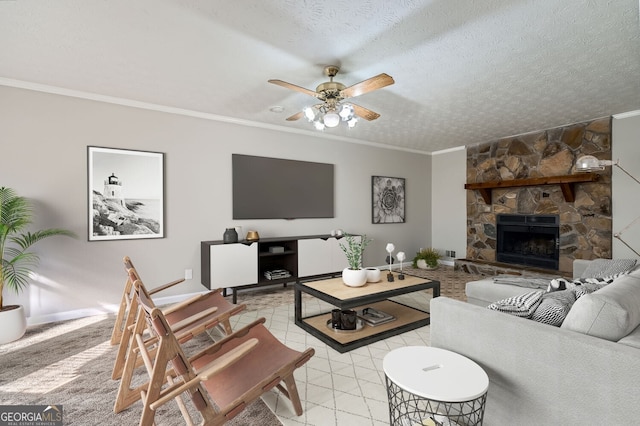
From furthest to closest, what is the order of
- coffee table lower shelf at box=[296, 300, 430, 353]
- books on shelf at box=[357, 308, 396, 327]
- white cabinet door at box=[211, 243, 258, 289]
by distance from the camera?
white cabinet door at box=[211, 243, 258, 289]
books on shelf at box=[357, 308, 396, 327]
coffee table lower shelf at box=[296, 300, 430, 353]

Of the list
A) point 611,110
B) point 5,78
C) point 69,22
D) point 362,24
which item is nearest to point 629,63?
point 611,110

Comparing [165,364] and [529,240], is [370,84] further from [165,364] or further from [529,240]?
[529,240]

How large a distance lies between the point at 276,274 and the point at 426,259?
10.2 ft

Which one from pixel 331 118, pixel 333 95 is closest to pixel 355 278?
pixel 331 118

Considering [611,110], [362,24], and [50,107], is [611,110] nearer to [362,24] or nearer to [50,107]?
[362,24]

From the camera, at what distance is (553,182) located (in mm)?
4605

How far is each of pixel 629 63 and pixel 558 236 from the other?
9.52 ft

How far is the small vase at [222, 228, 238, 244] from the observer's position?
3.94 meters

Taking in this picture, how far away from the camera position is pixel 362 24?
6.95ft

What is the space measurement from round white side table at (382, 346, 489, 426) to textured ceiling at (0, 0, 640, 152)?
6.81ft

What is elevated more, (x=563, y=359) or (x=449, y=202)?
(x=449, y=202)

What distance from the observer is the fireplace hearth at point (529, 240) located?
4.89 metres

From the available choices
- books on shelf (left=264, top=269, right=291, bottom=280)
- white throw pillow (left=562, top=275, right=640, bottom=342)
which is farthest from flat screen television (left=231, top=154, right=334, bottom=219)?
white throw pillow (left=562, top=275, right=640, bottom=342)

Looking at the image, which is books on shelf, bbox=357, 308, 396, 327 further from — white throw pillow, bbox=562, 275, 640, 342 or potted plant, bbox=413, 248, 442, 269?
potted plant, bbox=413, 248, 442, 269
